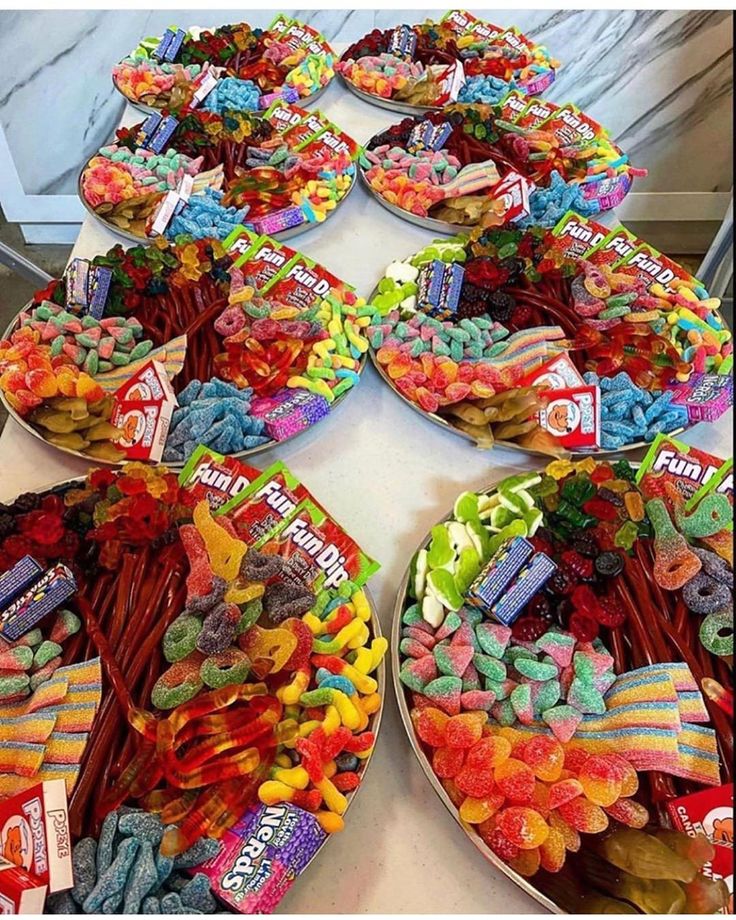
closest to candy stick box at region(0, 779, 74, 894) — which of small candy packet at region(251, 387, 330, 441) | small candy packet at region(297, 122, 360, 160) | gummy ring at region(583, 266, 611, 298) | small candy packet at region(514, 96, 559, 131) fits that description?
small candy packet at region(251, 387, 330, 441)

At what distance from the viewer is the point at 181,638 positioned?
88cm

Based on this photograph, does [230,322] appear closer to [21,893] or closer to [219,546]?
[219,546]

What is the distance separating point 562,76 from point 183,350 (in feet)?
7.35

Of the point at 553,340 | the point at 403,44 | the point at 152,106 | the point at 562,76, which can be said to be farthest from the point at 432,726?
the point at 562,76

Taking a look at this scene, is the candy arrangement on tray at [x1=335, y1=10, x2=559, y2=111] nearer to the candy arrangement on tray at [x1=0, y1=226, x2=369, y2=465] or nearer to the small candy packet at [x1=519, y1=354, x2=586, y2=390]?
the candy arrangement on tray at [x1=0, y1=226, x2=369, y2=465]

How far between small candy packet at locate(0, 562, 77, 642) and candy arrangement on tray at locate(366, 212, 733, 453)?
2.04ft

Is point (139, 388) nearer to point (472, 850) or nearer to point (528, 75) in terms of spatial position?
point (472, 850)

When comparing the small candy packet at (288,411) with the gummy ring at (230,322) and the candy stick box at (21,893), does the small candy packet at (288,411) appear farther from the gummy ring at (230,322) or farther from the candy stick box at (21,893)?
the candy stick box at (21,893)

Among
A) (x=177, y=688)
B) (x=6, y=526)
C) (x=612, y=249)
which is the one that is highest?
(x=612, y=249)

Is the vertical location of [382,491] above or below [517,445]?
below

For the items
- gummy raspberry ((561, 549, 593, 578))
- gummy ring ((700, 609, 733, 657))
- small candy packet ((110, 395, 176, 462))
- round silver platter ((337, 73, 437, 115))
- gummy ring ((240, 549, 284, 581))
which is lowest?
small candy packet ((110, 395, 176, 462))

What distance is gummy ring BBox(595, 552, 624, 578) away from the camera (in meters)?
0.96

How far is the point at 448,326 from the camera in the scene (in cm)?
130

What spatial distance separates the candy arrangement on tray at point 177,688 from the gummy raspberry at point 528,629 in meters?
0.17
